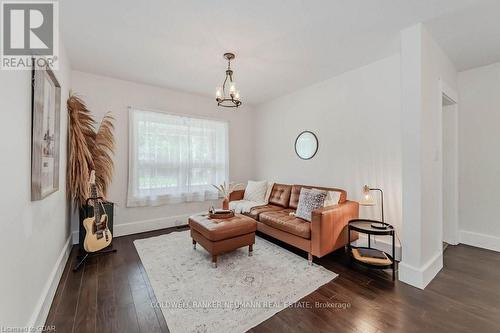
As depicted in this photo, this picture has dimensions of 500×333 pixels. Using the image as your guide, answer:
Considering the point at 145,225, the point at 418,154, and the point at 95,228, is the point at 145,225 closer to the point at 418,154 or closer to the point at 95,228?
the point at 95,228

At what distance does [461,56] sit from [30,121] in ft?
15.3

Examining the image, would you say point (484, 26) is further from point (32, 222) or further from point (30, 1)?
point (32, 222)

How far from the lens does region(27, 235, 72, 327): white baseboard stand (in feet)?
5.00

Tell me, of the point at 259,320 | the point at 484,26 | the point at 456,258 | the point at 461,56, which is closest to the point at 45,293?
the point at 259,320

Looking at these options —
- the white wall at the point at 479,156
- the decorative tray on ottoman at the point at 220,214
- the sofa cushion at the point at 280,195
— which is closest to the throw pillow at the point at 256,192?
the sofa cushion at the point at 280,195

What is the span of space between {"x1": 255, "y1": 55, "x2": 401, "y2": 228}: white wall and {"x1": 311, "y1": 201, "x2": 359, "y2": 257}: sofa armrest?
55 cm

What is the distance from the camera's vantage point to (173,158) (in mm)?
4027

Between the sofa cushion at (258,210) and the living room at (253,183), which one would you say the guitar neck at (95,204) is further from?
the sofa cushion at (258,210)

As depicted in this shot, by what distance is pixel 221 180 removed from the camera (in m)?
4.66

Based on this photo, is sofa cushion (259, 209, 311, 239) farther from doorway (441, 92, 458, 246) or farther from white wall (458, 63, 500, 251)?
white wall (458, 63, 500, 251)

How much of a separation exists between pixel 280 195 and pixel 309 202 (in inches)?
38.0

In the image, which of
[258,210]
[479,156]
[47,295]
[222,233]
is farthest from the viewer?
[258,210]

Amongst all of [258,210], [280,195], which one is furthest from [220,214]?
[280,195]

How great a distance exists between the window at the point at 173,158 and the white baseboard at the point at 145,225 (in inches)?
13.0
